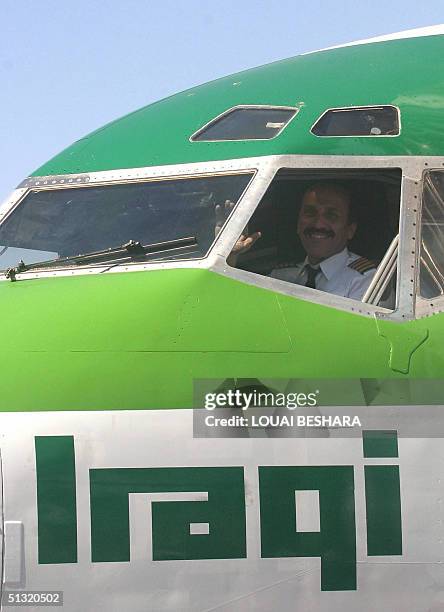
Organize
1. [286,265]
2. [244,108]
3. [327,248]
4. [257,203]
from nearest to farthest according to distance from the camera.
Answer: [286,265]
[257,203]
[327,248]
[244,108]

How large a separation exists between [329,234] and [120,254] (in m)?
1.39

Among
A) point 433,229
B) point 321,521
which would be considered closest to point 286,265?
point 433,229

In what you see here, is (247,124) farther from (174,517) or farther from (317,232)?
(174,517)

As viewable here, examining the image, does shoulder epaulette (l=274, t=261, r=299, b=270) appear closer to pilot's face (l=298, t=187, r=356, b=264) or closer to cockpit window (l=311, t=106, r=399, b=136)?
pilot's face (l=298, t=187, r=356, b=264)

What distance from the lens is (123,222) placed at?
630cm

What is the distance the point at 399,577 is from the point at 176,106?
12.1 feet

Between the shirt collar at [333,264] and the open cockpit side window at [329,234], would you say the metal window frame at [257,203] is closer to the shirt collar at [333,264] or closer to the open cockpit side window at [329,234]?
the open cockpit side window at [329,234]

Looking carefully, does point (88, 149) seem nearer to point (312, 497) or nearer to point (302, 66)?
point (302, 66)

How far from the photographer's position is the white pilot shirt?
19.2 ft

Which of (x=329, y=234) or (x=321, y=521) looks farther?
(x=329, y=234)

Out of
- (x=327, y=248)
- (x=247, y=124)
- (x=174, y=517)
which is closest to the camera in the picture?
(x=174, y=517)

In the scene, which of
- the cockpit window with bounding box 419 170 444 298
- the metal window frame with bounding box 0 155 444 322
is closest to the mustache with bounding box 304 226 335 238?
the metal window frame with bounding box 0 155 444 322

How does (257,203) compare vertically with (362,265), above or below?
above

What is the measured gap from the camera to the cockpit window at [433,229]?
234 inches
